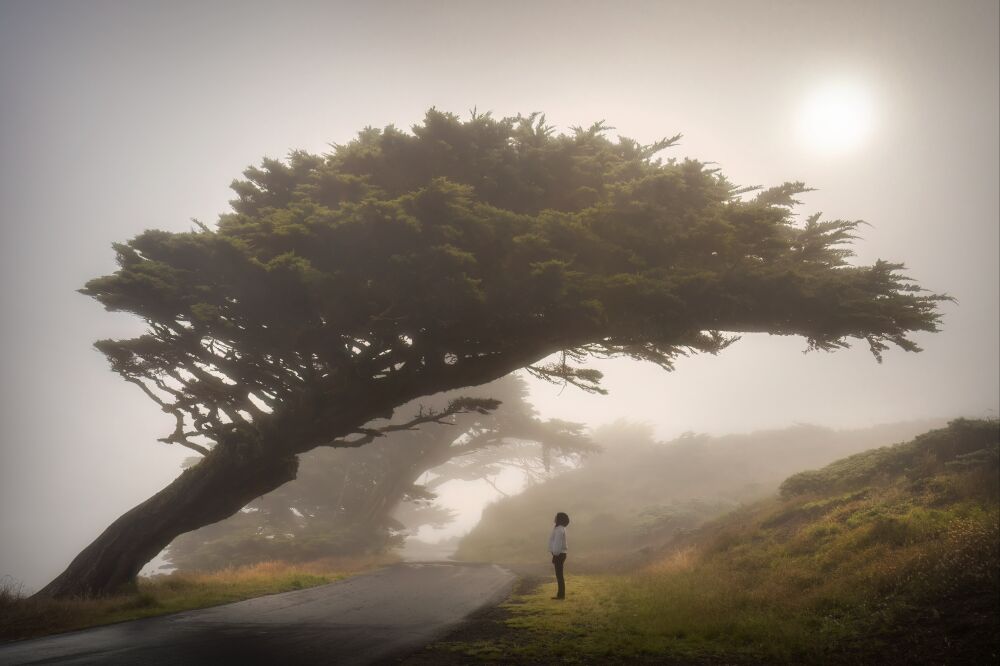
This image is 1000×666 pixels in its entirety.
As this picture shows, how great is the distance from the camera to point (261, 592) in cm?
1120

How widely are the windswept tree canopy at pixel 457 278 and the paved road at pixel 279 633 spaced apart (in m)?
4.18

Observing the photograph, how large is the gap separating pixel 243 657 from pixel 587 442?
1035 inches

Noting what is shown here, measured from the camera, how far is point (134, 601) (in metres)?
9.40

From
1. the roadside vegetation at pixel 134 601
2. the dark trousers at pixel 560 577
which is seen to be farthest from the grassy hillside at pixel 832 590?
the roadside vegetation at pixel 134 601

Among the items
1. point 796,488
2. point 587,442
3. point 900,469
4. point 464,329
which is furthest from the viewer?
point 587,442

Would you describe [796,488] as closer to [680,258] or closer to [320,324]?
[680,258]

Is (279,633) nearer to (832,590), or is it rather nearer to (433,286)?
(433,286)

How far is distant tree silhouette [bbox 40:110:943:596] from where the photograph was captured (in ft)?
30.2

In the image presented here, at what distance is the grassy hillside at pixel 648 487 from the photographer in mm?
26484

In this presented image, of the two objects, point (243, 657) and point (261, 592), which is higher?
point (243, 657)

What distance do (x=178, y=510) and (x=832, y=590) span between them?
48.5 feet

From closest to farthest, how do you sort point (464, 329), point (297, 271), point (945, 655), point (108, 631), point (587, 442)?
point (945, 655), point (108, 631), point (297, 271), point (464, 329), point (587, 442)

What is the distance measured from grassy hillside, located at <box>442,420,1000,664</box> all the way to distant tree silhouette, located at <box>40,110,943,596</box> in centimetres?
390

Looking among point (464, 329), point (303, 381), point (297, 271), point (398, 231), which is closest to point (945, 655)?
point (464, 329)
